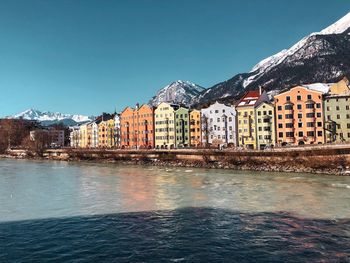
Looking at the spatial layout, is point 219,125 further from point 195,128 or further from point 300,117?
point 300,117

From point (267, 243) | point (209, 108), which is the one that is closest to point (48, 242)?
point (267, 243)

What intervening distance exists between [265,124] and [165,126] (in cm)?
3749

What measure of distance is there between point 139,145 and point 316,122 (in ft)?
208

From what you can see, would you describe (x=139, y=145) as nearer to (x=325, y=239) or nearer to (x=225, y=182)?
(x=225, y=182)

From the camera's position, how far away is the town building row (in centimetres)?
8931

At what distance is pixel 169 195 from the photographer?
125 feet

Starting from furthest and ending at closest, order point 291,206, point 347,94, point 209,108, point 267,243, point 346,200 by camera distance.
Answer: point 209,108, point 347,94, point 346,200, point 291,206, point 267,243

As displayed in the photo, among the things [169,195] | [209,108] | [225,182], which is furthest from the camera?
[209,108]

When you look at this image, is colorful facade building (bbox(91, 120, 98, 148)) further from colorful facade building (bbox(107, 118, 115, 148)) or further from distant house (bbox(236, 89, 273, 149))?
distant house (bbox(236, 89, 273, 149))

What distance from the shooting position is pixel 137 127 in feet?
437

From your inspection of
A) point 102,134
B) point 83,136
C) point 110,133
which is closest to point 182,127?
point 110,133

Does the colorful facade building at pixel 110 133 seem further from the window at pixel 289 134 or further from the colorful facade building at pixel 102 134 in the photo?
the window at pixel 289 134

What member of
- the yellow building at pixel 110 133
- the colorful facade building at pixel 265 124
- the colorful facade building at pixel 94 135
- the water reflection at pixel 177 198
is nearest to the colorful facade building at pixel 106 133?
the yellow building at pixel 110 133

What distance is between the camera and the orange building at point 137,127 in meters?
128
